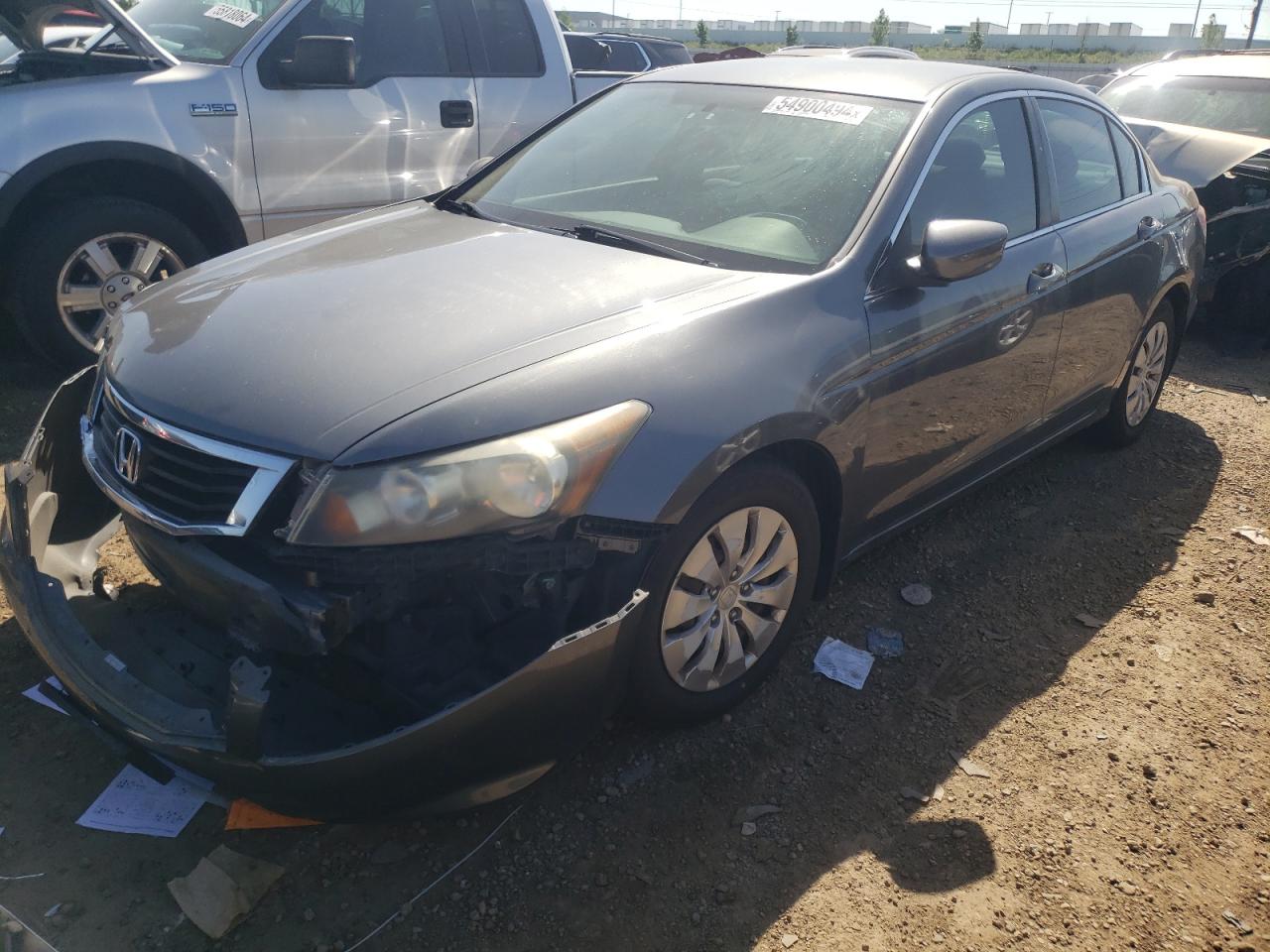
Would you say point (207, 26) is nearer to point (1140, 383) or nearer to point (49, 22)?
point (49, 22)

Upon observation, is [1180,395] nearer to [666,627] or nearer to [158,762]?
[666,627]

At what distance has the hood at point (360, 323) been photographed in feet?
7.30

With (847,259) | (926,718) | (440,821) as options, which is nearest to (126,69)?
(847,259)

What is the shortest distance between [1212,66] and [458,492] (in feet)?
26.7

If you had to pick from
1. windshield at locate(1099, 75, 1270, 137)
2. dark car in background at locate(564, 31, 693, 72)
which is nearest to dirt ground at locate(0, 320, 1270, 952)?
windshield at locate(1099, 75, 1270, 137)

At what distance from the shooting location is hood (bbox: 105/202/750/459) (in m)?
2.23

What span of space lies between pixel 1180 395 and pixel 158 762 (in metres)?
5.74

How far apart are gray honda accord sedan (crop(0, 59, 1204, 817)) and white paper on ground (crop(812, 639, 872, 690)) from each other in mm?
292

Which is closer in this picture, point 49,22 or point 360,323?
point 360,323

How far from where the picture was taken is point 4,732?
2.73 metres

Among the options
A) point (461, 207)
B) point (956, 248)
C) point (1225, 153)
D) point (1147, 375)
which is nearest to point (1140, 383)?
point (1147, 375)

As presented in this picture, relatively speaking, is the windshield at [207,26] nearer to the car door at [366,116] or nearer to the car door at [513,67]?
the car door at [366,116]

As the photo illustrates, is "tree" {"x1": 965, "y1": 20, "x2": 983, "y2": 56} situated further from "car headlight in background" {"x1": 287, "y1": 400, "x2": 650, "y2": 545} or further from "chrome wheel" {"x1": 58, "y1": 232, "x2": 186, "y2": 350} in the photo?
"car headlight in background" {"x1": 287, "y1": 400, "x2": 650, "y2": 545}

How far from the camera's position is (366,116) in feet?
17.4
